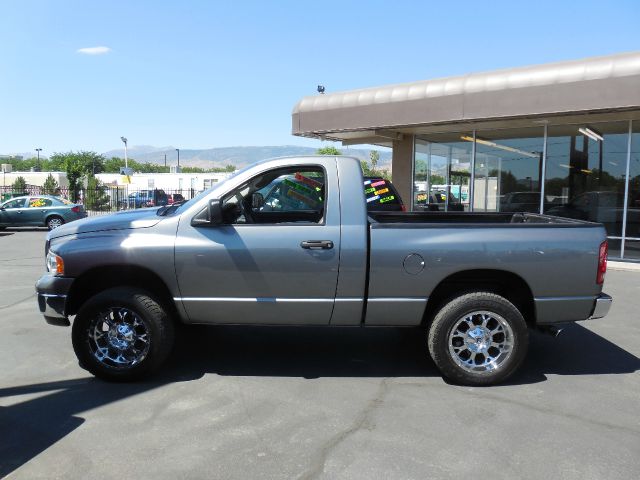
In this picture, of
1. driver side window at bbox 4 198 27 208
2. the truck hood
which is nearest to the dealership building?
the truck hood

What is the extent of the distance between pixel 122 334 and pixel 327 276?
1856 millimetres

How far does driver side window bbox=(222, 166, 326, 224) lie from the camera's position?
17.1 feet

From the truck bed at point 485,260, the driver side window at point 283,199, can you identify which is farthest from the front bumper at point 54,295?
the truck bed at point 485,260

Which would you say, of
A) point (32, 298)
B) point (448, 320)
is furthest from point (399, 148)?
point (448, 320)

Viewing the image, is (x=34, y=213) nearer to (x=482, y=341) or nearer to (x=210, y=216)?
(x=210, y=216)

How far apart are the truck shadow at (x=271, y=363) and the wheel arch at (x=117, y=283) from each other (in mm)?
670

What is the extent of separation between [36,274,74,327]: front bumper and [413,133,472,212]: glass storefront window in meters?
12.7

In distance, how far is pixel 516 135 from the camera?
14469 mm

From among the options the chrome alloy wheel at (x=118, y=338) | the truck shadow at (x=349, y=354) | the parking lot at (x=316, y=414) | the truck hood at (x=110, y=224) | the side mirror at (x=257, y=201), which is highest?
the side mirror at (x=257, y=201)

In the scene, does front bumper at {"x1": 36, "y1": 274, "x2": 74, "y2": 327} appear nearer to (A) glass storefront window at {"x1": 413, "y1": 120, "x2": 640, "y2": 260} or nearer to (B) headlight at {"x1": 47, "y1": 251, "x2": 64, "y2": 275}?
(B) headlight at {"x1": 47, "y1": 251, "x2": 64, "y2": 275}

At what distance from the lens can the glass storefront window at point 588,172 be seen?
42.7 feet

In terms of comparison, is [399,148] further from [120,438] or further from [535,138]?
[120,438]

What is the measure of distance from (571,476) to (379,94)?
1162 cm

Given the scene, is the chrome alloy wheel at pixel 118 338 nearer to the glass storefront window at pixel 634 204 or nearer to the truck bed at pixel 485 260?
the truck bed at pixel 485 260
